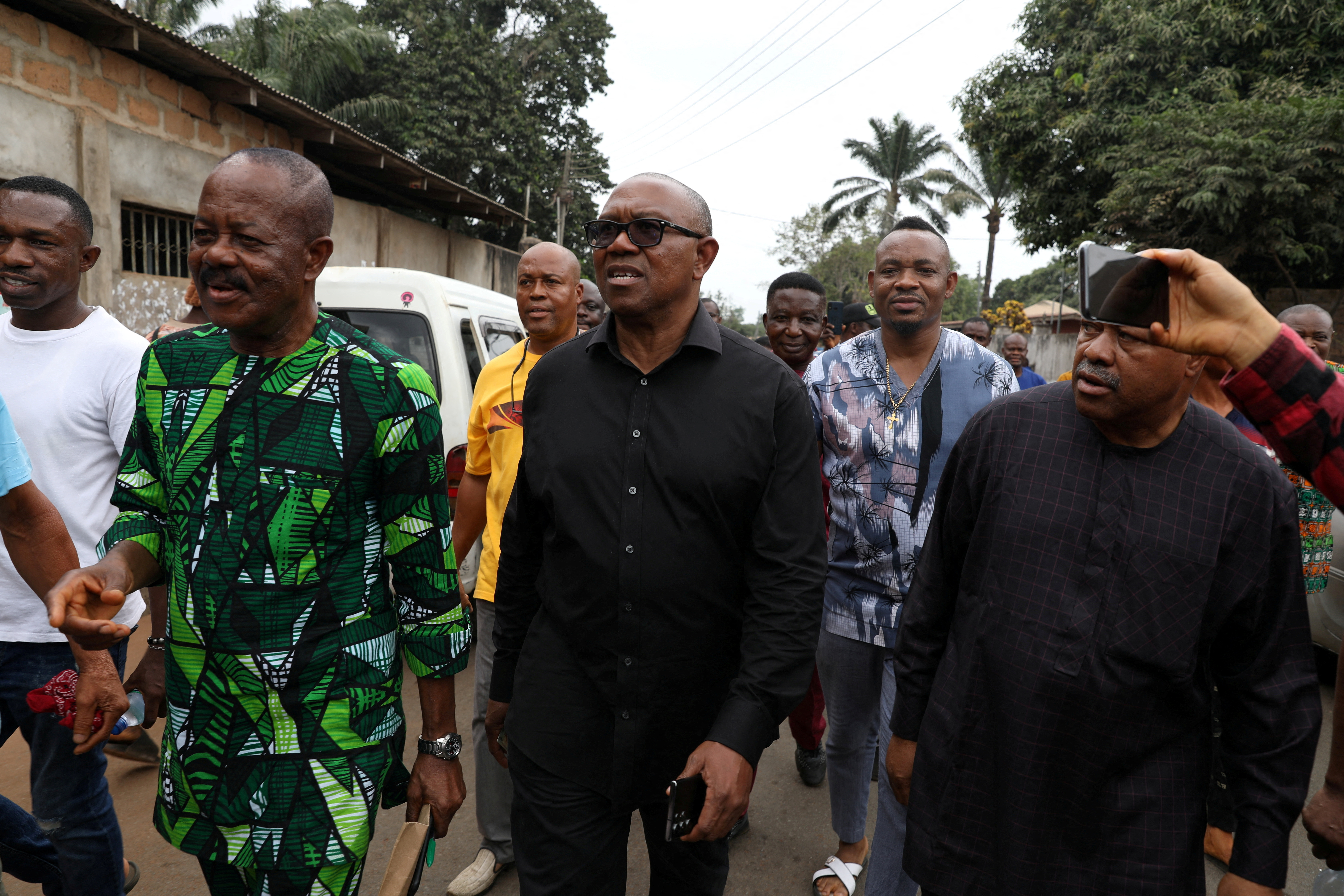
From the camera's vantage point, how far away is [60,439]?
261 centimetres

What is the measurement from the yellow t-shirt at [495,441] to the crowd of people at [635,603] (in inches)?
36.0

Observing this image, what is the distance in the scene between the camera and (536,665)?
216 centimetres

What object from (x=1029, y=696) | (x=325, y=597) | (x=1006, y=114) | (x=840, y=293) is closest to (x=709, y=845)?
(x=1029, y=696)

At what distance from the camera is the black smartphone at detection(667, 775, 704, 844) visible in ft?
6.03

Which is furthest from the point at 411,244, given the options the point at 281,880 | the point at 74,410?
the point at 281,880

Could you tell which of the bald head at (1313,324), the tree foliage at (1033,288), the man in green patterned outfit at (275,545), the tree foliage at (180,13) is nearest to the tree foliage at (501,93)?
the tree foliage at (180,13)

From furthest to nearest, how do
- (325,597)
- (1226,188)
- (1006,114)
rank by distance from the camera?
(1006,114), (1226,188), (325,597)

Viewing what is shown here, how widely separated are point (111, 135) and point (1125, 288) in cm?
1027

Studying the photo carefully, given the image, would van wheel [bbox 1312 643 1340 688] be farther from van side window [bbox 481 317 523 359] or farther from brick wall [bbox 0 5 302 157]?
brick wall [bbox 0 5 302 157]

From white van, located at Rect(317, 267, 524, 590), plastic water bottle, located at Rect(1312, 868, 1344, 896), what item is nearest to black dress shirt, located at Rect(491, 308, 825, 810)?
plastic water bottle, located at Rect(1312, 868, 1344, 896)

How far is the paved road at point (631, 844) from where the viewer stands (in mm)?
3197

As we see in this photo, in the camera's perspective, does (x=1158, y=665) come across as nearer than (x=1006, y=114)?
Yes

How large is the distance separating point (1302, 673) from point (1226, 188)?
15401 millimetres

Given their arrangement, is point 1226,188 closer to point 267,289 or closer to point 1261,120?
point 1261,120
